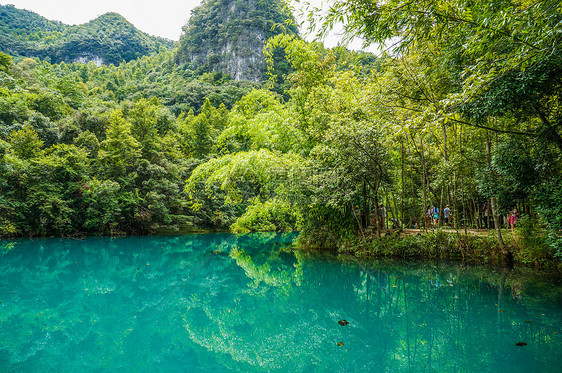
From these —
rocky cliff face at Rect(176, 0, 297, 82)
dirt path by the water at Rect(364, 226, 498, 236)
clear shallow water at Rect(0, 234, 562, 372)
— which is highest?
rocky cliff face at Rect(176, 0, 297, 82)

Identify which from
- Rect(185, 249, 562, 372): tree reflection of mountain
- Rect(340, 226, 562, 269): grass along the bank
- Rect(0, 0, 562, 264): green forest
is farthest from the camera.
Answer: Rect(340, 226, 562, 269): grass along the bank

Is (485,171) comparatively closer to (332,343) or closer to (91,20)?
(332,343)

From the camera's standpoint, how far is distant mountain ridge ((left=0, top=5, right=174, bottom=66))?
208ft

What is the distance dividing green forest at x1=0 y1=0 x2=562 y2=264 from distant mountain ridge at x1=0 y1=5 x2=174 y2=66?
47597 millimetres

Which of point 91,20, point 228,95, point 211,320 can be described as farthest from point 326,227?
point 91,20

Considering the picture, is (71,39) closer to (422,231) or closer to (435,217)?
(435,217)

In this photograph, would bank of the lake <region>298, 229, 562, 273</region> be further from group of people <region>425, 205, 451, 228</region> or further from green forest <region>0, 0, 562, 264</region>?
group of people <region>425, 205, 451, 228</region>

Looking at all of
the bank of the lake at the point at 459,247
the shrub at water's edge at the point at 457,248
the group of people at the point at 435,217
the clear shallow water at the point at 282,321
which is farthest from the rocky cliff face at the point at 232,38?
the clear shallow water at the point at 282,321

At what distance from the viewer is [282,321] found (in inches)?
180

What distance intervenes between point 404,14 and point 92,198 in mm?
20148

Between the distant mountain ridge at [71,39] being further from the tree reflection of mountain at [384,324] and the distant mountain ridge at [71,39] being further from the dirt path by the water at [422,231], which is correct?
the tree reflection of mountain at [384,324]

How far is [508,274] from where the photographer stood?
7.86 meters

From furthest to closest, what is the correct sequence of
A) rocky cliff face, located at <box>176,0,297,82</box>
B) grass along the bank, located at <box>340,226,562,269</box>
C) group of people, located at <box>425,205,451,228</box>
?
1. rocky cliff face, located at <box>176,0,297,82</box>
2. group of people, located at <box>425,205,451,228</box>
3. grass along the bank, located at <box>340,226,562,269</box>

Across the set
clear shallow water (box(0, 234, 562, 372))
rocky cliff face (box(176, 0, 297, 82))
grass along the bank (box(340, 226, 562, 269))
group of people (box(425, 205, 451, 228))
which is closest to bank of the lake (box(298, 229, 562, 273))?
grass along the bank (box(340, 226, 562, 269))
